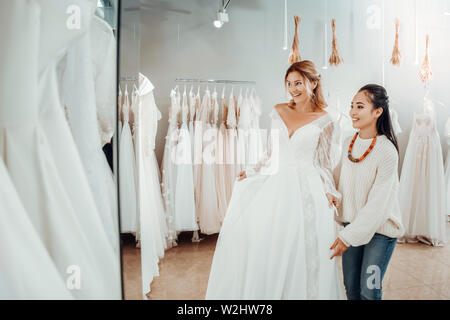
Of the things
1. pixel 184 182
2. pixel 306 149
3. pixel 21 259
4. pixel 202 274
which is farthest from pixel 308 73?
pixel 21 259

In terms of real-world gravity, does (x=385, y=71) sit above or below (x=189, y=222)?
above

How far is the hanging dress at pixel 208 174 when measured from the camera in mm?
997

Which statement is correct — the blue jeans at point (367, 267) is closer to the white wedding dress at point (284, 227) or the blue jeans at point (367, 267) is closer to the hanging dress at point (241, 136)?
the white wedding dress at point (284, 227)

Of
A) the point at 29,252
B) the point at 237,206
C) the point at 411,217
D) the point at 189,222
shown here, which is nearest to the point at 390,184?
the point at 411,217

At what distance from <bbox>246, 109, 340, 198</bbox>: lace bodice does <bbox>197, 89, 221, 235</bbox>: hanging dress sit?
19 centimetres

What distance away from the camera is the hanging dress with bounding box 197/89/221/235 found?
3.27ft

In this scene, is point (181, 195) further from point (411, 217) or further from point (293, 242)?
point (411, 217)

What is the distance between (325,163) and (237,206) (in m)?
0.35

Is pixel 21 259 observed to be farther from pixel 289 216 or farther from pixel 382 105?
pixel 382 105

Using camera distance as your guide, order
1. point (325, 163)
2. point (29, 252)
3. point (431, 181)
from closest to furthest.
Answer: point (29, 252), point (325, 163), point (431, 181)

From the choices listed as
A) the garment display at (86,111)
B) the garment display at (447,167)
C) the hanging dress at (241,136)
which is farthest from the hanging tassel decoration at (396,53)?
the garment display at (86,111)

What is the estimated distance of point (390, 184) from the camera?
98 cm

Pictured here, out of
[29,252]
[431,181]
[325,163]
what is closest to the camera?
[29,252]
